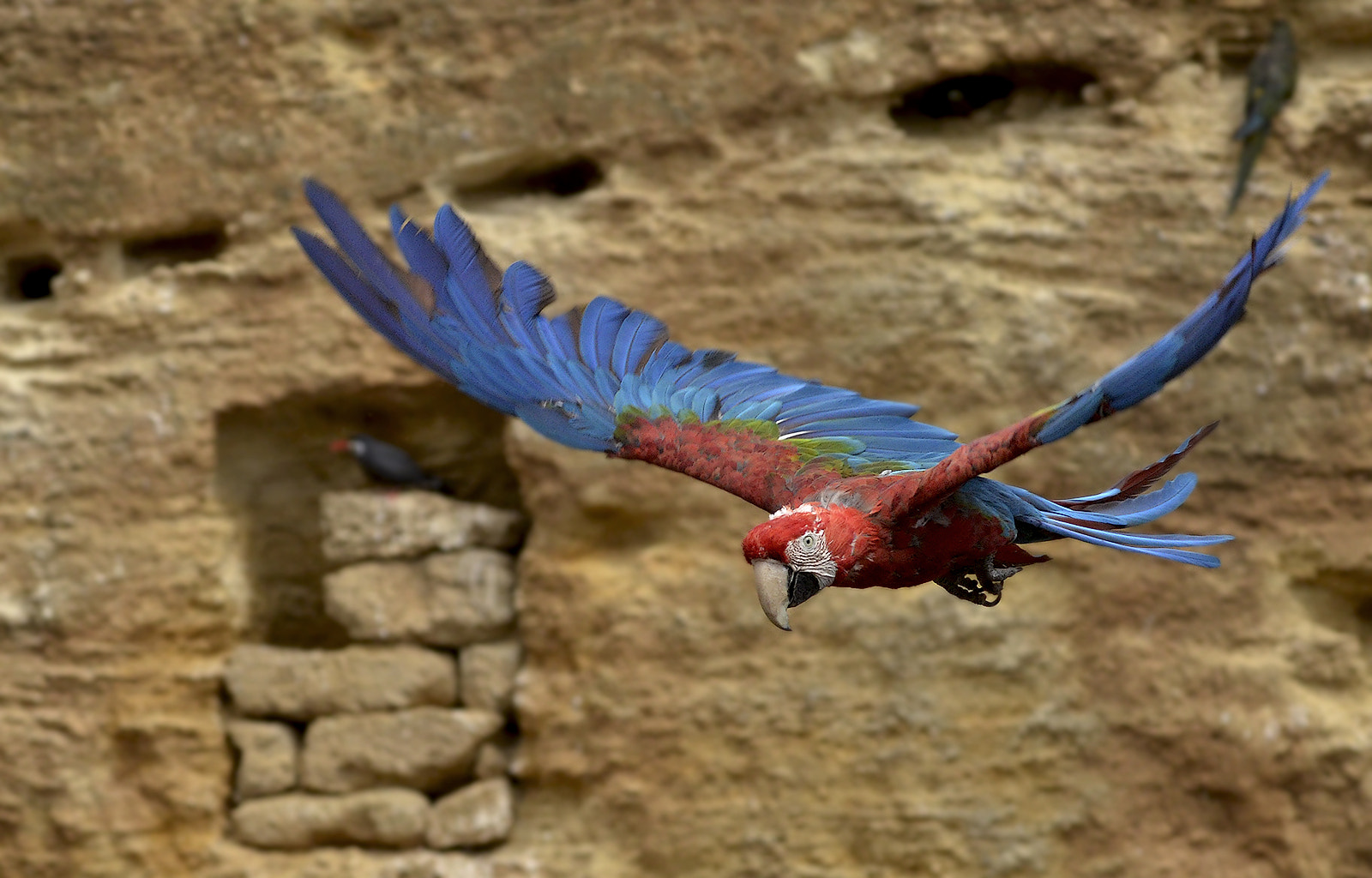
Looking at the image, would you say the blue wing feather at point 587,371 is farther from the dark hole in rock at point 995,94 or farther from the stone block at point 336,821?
the stone block at point 336,821

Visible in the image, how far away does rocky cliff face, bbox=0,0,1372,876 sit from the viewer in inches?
144

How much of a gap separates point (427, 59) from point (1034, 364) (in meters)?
1.84

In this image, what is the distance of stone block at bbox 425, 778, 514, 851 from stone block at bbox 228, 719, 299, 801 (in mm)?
439

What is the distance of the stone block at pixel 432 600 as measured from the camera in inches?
156

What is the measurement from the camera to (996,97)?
3883 mm

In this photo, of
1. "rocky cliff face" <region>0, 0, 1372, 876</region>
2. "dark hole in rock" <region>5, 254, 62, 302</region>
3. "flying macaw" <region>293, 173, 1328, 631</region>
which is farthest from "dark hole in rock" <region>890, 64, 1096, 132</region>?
"dark hole in rock" <region>5, 254, 62, 302</region>

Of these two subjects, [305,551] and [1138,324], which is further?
[305,551]

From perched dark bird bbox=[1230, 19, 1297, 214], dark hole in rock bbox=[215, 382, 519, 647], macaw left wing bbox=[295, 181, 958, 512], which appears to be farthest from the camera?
dark hole in rock bbox=[215, 382, 519, 647]

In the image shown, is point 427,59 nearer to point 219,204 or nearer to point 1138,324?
point 219,204

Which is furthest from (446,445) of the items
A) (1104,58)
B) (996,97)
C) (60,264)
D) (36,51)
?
(1104,58)

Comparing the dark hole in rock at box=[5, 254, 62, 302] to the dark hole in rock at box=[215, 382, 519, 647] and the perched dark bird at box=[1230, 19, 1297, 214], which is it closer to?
the dark hole in rock at box=[215, 382, 519, 647]

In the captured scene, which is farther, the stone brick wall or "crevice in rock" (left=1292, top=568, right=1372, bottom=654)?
the stone brick wall

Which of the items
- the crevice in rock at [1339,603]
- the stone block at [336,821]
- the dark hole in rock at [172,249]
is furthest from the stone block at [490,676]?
the crevice in rock at [1339,603]

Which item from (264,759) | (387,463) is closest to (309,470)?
(387,463)
